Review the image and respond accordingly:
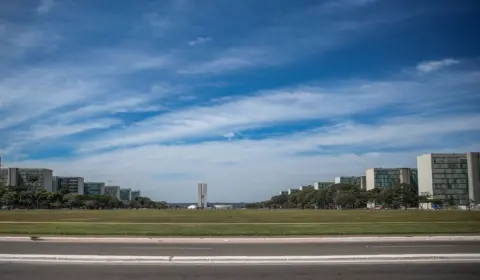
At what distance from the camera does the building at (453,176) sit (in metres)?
185

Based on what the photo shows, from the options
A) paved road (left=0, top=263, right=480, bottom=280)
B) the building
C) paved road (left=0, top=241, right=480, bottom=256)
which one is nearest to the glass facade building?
the building

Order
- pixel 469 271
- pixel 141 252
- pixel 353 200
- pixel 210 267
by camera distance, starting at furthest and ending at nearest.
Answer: pixel 353 200 < pixel 141 252 < pixel 210 267 < pixel 469 271

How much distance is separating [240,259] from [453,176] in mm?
197957

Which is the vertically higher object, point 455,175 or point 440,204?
point 455,175

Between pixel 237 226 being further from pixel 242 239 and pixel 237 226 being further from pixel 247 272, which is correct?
pixel 247 272

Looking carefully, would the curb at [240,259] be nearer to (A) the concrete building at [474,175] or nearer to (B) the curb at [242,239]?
(B) the curb at [242,239]

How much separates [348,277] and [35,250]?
15.2 meters

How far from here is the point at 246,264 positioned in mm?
16203

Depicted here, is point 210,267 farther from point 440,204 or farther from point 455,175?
point 455,175

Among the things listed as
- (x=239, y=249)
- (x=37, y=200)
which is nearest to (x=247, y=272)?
(x=239, y=249)

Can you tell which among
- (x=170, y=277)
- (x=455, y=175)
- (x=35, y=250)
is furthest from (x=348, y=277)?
(x=455, y=175)

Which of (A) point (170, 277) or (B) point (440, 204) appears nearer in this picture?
(A) point (170, 277)

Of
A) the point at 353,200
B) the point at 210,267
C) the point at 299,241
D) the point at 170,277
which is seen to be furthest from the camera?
the point at 353,200

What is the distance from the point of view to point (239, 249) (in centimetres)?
2111
